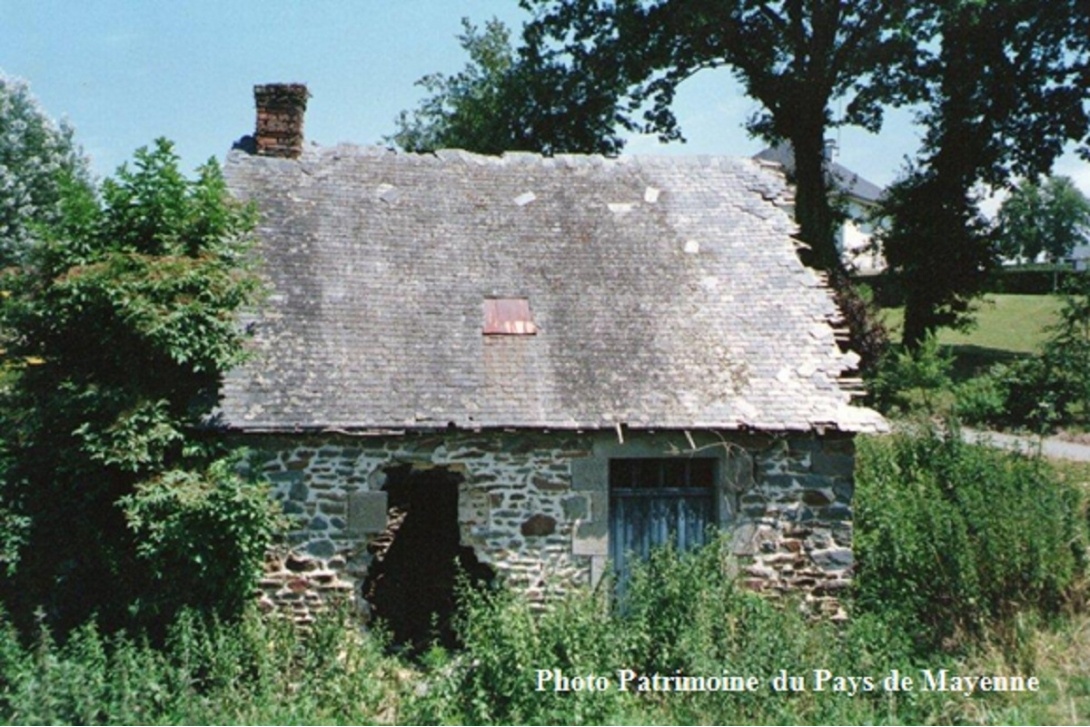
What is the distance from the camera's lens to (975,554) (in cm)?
916

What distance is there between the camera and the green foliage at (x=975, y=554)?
29.6ft

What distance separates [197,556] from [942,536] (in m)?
7.62

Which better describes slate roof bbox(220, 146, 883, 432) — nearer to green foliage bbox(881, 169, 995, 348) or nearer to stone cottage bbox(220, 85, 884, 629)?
stone cottage bbox(220, 85, 884, 629)

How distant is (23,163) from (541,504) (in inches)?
990

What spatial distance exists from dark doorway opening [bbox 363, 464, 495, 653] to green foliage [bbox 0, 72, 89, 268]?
19.6 m

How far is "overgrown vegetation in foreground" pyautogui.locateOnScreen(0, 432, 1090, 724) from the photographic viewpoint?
7.72m

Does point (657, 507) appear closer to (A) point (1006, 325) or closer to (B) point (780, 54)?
(B) point (780, 54)

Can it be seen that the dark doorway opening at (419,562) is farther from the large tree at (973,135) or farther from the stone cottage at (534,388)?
the large tree at (973,135)

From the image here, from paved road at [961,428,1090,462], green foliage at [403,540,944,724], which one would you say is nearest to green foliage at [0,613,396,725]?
green foliage at [403,540,944,724]

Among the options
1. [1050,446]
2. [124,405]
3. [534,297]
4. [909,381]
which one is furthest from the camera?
[909,381]

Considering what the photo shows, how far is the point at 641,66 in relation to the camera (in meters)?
23.1

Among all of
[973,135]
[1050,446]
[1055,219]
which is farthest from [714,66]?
[1055,219]

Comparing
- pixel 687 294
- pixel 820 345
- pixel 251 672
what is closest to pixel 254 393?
pixel 251 672

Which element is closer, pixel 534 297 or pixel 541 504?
pixel 541 504
